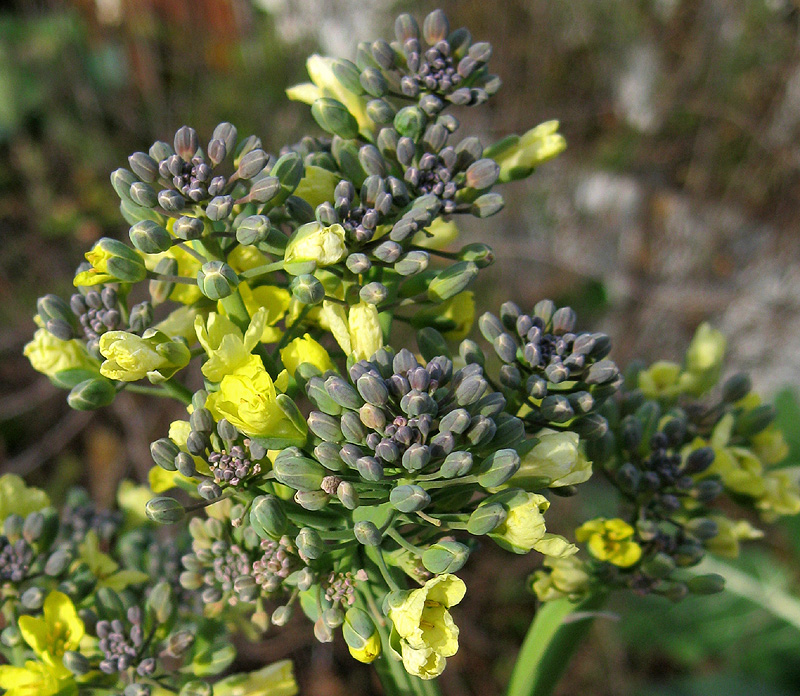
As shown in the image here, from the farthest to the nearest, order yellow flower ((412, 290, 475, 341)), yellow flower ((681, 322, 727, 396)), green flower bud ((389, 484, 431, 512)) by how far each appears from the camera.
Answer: yellow flower ((681, 322, 727, 396)) → yellow flower ((412, 290, 475, 341)) → green flower bud ((389, 484, 431, 512))

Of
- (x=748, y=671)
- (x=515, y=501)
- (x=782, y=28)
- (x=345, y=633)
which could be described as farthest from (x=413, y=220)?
(x=782, y=28)

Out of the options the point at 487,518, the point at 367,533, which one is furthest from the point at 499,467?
the point at 367,533

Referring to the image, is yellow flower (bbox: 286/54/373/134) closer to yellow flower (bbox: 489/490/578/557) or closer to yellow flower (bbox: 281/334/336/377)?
yellow flower (bbox: 281/334/336/377)

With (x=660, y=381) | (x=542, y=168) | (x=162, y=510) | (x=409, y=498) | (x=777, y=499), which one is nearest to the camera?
(x=409, y=498)

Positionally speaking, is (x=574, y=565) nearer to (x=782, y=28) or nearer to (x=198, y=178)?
(x=198, y=178)

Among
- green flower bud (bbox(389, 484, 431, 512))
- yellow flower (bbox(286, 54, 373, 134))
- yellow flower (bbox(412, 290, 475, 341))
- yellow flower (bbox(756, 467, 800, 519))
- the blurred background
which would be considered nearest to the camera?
green flower bud (bbox(389, 484, 431, 512))

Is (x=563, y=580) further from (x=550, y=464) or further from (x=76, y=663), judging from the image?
(x=76, y=663)

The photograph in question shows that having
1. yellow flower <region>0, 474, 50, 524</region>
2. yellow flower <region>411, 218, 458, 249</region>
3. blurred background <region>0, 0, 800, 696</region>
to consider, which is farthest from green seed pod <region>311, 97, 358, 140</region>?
blurred background <region>0, 0, 800, 696</region>
